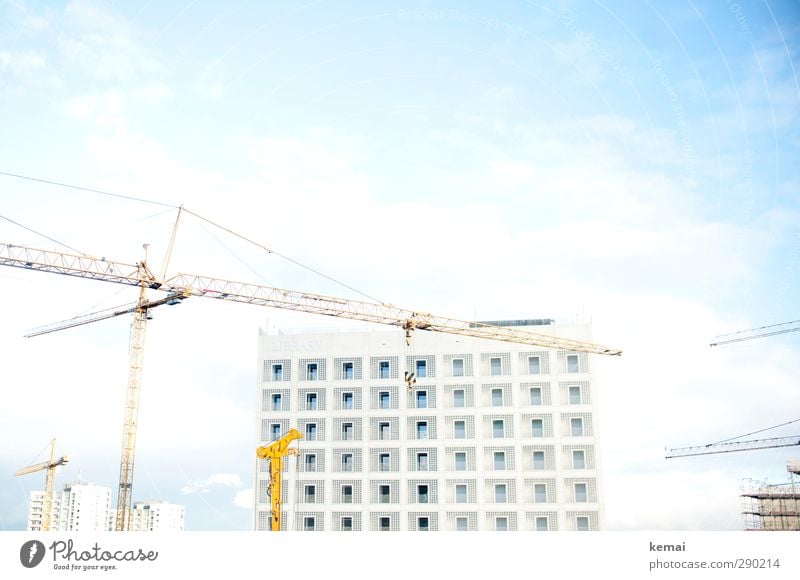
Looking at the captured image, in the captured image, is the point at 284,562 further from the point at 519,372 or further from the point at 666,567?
the point at 519,372

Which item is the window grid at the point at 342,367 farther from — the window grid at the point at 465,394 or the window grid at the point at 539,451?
the window grid at the point at 539,451

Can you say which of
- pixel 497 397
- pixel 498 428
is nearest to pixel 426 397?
pixel 497 397

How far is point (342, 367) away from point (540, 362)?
1468 cm

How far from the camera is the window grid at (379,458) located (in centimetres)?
5875

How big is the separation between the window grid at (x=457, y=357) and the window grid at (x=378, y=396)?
13.5 feet

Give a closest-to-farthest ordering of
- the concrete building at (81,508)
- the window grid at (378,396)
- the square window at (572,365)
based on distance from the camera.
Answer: the square window at (572,365), the window grid at (378,396), the concrete building at (81,508)

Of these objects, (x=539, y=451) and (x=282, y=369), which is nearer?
(x=539, y=451)

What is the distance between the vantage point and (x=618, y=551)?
20.0 meters

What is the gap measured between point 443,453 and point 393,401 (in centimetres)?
523

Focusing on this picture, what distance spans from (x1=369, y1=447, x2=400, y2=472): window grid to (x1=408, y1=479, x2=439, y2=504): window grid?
5.13 ft

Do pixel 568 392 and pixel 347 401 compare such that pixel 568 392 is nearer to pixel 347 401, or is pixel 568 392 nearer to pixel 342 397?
pixel 347 401

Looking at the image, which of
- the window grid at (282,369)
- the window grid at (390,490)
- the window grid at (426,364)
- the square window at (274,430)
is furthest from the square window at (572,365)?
the square window at (274,430)

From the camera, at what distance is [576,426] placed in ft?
189

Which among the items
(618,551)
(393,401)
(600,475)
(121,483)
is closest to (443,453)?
(393,401)
